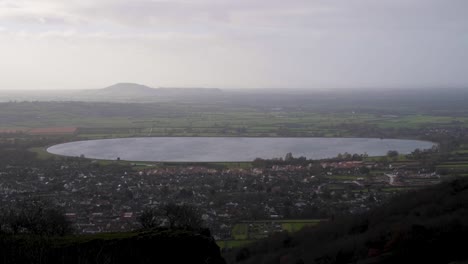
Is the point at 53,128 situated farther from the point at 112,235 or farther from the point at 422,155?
the point at 112,235

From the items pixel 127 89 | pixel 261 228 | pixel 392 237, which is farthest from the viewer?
pixel 127 89

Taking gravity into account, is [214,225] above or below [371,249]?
below

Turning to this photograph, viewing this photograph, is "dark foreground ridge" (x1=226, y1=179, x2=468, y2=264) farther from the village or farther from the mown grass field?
the village

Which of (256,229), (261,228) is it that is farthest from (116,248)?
(261,228)

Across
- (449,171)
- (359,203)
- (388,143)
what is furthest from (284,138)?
(359,203)

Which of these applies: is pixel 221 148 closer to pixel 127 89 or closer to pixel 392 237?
pixel 392 237

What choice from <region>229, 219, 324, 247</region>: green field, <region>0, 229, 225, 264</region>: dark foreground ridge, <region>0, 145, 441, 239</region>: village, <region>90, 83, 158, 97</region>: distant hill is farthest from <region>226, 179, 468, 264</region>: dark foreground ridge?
<region>90, 83, 158, 97</region>: distant hill
